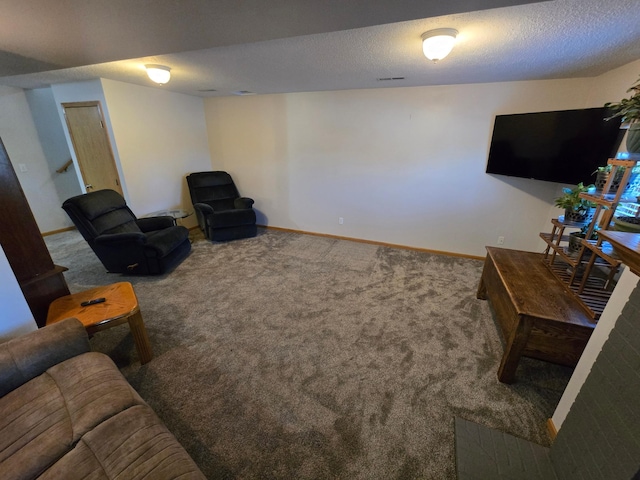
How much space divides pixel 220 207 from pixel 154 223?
47.8 inches

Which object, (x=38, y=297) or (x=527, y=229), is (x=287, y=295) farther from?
(x=527, y=229)

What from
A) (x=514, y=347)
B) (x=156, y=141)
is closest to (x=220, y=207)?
(x=156, y=141)

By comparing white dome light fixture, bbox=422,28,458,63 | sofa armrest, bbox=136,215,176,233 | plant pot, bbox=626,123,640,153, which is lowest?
sofa armrest, bbox=136,215,176,233

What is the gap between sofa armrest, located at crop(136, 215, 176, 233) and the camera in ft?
11.5

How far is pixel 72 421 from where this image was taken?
3.50ft

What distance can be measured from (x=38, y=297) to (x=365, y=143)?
12.6ft

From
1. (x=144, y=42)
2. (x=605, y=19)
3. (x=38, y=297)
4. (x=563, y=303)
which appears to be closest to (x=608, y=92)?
(x=605, y=19)

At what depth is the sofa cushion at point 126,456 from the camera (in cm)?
90

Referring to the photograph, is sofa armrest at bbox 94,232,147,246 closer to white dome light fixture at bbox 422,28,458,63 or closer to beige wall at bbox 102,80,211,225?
beige wall at bbox 102,80,211,225

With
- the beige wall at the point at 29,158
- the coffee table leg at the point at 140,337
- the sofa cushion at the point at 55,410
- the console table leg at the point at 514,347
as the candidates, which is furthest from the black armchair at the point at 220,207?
the console table leg at the point at 514,347

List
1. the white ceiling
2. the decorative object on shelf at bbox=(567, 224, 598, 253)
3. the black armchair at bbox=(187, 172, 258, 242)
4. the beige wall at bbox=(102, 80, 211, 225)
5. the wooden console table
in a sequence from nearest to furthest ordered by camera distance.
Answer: the white ceiling
the wooden console table
the decorative object on shelf at bbox=(567, 224, 598, 253)
the beige wall at bbox=(102, 80, 211, 225)
the black armchair at bbox=(187, 172, 258, 242)

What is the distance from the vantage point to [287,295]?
2738 millimetres

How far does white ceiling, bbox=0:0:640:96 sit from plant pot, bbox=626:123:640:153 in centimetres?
60

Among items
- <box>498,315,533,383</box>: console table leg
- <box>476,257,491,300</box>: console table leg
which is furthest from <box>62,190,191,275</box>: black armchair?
<box>476,257,491,300</box>: console table leg
